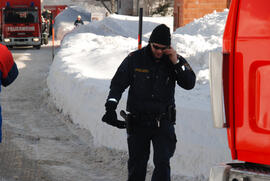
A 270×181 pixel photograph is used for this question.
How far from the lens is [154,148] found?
5.45 m

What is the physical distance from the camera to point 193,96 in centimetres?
915

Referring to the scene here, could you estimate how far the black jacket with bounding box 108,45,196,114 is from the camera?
5336 millimetres

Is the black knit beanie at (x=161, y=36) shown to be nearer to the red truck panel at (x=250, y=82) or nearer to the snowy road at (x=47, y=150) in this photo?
the red truck panel at (x=250, y=82)

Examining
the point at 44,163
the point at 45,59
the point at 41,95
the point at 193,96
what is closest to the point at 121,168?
the point at 44,163

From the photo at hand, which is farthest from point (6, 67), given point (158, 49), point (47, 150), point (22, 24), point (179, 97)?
point (22, 24)

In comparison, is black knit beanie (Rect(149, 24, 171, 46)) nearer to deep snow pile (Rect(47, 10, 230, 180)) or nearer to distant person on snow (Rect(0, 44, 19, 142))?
distant person on snow (Rect(0, 44, 19, 142))

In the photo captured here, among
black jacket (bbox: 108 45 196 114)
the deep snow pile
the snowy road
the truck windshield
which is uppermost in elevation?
black jacket (bbox: 108 45 196 114)

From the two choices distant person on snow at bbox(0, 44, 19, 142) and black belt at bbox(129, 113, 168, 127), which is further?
distant person on snow at bbox(0, 44, 19, 142)

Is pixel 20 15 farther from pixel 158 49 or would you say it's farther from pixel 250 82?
pixel 250 82

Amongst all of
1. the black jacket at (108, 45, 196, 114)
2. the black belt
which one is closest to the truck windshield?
the black jacket at (108, 45, 196, 114)

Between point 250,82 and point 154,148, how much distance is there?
2309 mm

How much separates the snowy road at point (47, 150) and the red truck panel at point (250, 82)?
417 cm

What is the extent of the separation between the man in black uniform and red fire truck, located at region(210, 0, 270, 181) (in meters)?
1.89

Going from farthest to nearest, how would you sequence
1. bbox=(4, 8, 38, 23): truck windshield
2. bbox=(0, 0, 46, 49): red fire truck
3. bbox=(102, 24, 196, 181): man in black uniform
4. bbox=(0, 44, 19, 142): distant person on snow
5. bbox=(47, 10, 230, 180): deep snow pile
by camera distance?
bbox=(0, 0, 46, 49): red fire truck, bbox=(4, 8, 38, 23): truck windshield, bbox=(47, 10, 230, 180): deep snow pile, bbox=(0, 44, 19, 142): distant person on snow, bbox=(102, 24, 196, 181): man in black uniform
